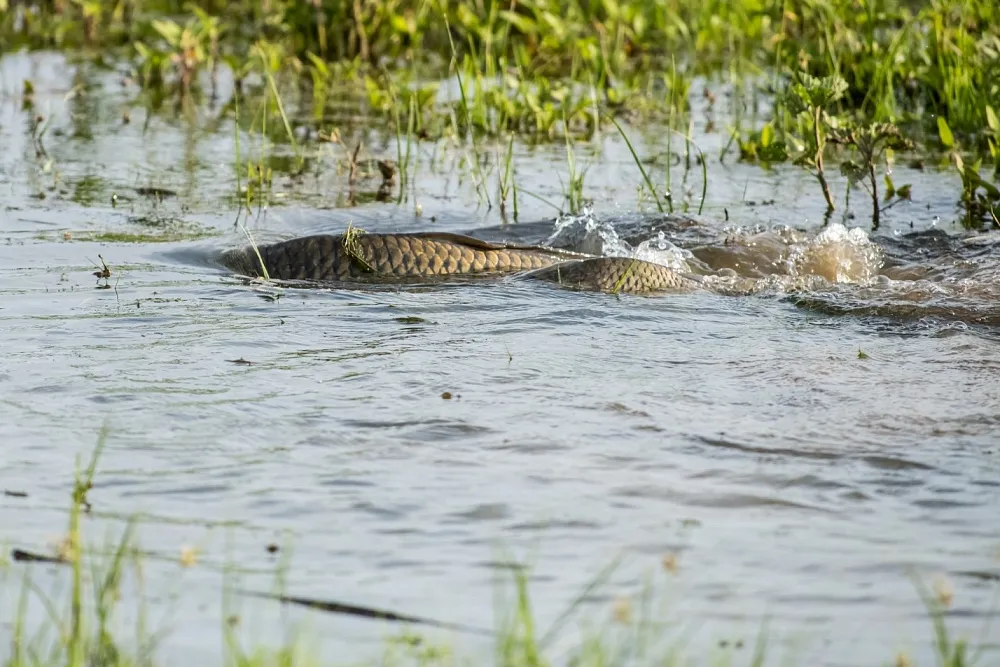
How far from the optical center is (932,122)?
8047 millimetres

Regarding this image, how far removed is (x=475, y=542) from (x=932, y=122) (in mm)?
6087

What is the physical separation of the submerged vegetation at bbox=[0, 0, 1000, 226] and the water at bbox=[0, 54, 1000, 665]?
2.80 feet

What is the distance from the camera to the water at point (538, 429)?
2.56 meters


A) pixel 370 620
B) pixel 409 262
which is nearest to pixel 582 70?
pixel 409 262

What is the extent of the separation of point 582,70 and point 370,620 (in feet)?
24.6

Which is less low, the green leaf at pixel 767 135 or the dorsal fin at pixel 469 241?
the green leaf at pixel 767 135

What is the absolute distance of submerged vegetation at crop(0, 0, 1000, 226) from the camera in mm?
6789

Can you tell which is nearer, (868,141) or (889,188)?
(868,141)

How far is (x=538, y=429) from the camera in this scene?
3.45 meters

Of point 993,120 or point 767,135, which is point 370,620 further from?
point 767,135

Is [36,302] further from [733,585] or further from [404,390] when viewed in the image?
[733,585]

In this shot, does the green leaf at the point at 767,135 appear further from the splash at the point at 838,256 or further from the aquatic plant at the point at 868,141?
the splash at the point at 838,256

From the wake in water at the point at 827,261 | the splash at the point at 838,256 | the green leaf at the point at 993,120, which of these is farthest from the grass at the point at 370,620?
the green leaf at the point at 993,120

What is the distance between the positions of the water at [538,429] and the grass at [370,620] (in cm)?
3
